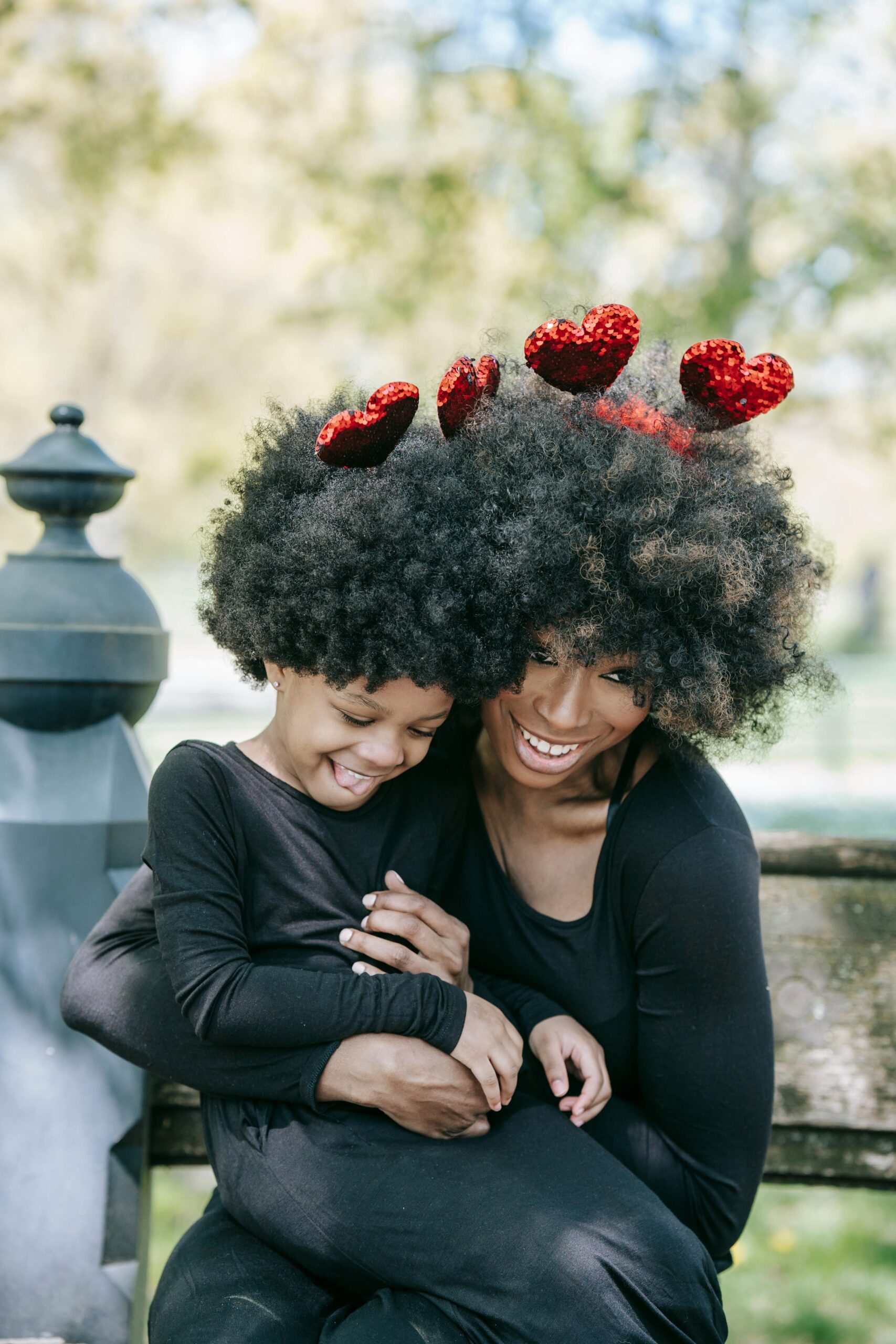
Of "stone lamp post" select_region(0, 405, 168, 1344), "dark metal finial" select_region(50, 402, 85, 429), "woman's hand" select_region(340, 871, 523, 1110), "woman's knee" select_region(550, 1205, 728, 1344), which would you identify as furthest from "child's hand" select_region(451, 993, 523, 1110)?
"dark metal finial" select_region(50, 402, 85, 429)

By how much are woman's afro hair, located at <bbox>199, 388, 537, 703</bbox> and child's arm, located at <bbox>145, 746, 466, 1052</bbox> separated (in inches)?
11.6

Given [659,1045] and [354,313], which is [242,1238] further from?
[354,313]

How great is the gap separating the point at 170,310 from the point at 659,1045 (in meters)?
12.1

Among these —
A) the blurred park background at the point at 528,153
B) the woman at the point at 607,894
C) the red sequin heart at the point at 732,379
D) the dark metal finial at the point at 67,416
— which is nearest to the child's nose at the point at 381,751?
the woman at the point at 607,894

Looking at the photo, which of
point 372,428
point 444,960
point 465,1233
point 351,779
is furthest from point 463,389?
point 465,1233

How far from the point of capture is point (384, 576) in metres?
1.91

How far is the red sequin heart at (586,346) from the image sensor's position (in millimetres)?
1906

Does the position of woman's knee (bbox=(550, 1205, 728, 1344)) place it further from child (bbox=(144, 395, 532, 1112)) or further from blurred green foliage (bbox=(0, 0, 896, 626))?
blurred green foliage (bbox=(0, 0, 896, 626))

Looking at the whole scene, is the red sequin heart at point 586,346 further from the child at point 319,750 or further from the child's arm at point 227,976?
the child's arm at point 227,976

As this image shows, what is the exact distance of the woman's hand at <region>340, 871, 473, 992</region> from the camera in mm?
2031

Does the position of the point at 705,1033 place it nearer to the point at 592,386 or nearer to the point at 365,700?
the point at 365,700

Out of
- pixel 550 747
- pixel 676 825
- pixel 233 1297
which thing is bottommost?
pixel 233 1297

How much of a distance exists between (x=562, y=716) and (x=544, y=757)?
110 millimetres

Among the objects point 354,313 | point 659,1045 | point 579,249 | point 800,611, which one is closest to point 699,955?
point 659,1045
